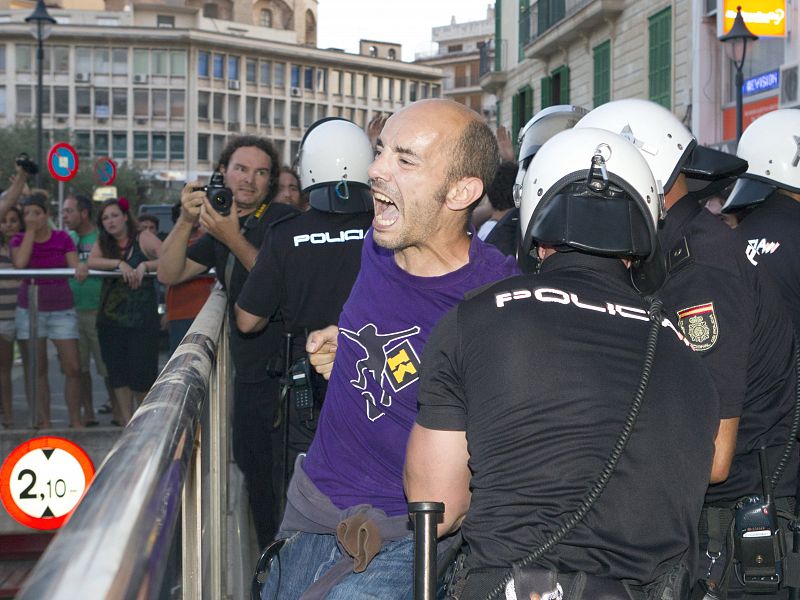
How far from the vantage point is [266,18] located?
9712cm

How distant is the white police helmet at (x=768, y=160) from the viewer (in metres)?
4.47

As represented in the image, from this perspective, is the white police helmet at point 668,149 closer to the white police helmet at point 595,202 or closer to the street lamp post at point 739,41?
the white police helmet at point 595,202

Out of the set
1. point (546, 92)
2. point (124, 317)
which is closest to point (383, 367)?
point (124, 317)

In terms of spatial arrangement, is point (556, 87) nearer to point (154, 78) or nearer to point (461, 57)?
point (154, 78)

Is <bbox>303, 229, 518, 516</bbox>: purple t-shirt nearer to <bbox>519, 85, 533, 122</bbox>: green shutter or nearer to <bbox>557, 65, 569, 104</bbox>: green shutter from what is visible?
<bbox>557, 65, 569, 104</bbox>: green shutter

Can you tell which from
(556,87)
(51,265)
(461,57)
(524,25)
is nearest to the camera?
(51,265)

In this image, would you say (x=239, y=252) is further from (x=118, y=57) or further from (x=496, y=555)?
(x=118, y=57)

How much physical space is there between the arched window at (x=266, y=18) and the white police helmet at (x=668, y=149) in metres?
96.3

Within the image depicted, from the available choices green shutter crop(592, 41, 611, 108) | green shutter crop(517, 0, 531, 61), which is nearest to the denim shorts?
green shutter crop(592, 41, 611, 108)

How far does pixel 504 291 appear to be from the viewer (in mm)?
2242

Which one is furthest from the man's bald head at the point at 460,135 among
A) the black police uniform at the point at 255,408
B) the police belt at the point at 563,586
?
the black police uniform at the point at 255,408

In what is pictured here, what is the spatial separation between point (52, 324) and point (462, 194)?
6673 millimetres

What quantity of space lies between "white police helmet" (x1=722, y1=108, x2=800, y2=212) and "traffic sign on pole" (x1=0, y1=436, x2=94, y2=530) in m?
5.91

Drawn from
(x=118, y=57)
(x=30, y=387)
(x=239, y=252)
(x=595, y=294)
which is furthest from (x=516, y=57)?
(x=118, y=57)
